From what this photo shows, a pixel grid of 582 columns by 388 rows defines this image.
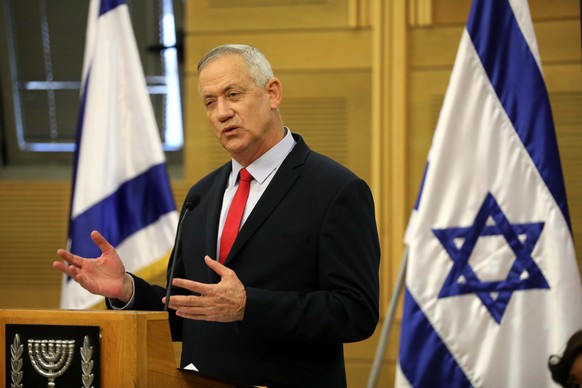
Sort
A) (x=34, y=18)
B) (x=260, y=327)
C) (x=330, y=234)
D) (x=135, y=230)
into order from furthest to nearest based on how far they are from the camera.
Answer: (x=34, y=18), (x=135, y=230), (x=330, y=234), (x=260, y=327)

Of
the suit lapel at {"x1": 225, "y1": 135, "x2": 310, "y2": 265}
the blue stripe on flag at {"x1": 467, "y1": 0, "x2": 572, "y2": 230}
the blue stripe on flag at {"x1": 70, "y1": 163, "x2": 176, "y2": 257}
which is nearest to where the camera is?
the suit lapel at {"x1": 225, "y1": 135, "x2": 310, "y2": 265}

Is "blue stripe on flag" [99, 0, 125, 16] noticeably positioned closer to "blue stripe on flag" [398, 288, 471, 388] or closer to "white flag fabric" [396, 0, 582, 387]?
"white flag fabric" [396, 0, 582, 387]

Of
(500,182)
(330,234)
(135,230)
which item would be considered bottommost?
(135,230)

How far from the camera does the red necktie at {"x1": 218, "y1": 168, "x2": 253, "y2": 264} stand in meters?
2.42

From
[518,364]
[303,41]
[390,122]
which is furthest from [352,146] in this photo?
[518,364]

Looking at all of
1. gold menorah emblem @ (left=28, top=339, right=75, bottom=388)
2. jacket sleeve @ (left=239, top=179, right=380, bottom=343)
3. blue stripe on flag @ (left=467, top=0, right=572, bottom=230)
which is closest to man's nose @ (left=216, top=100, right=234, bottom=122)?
jacket sleeve @ (left=239, top=179, right=380, bottom=343)

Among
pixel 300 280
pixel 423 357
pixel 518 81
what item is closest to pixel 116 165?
pixel 423 357

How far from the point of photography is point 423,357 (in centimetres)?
393

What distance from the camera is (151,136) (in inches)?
196

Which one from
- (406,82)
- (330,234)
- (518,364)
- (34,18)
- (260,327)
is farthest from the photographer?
(34,18)

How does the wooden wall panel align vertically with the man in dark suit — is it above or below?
above

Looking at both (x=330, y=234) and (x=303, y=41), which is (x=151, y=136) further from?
(x=330, y=234)

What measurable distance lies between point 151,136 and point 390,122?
1.44 m

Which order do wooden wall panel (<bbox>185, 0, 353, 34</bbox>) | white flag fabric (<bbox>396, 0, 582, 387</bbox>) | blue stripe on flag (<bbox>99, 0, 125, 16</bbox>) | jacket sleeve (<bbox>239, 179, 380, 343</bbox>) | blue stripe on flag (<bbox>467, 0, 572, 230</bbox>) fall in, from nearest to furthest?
jacket sleeve (<bbox>239, 179, 380, 343</bbox>) < white flag fabric (<bbox>396, 0, 582, 387</bbox>) < blue stripe on flag (<bbox>467, 0, 572, 230</bbox>) < blue stripe on flag (<bbox>99, 0, 125, 16</bbox>) < wooden wall panel (<bbox>185, 0, 353, 34</bbox>)
